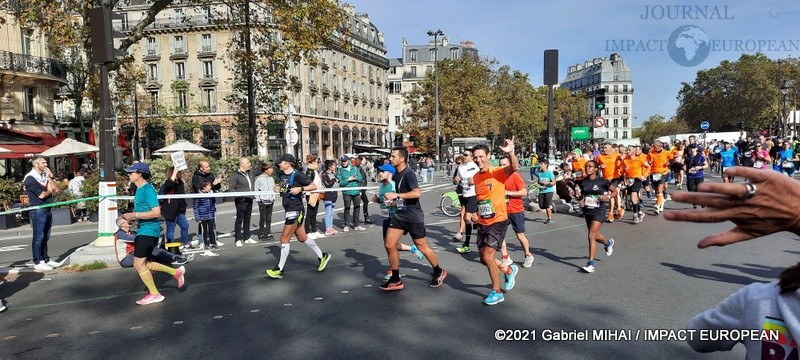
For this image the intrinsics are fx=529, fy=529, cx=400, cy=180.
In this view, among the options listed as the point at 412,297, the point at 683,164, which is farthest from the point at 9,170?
the point at 683,164

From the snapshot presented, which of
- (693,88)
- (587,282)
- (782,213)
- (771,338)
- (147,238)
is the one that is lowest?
(587,282)

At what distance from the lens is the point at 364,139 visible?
2805 inches

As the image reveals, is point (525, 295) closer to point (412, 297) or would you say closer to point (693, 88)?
point (412, 297)

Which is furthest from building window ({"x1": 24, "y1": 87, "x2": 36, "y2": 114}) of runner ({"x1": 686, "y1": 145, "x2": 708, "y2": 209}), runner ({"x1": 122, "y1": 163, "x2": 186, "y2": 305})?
runner ({"x1": 686, "y1": 145, "x2": 708, "y2": 209})

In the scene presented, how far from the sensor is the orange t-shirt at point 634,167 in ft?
41.0

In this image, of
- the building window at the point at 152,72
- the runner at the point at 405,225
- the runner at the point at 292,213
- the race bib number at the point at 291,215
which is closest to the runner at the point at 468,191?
the runner at the point at 405,225

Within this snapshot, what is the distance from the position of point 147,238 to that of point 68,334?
142cm

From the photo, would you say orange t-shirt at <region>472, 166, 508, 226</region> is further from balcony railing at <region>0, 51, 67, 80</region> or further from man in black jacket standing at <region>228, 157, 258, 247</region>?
balcony railing at <region>0, 51, 67, 80</region>

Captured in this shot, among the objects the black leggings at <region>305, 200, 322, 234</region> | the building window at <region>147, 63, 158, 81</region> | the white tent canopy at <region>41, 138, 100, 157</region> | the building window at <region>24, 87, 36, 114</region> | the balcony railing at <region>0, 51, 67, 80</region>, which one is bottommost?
the black leggings at <region>305, 200, 322, 234</region>

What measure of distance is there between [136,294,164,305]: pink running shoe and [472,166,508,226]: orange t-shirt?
4.03 m

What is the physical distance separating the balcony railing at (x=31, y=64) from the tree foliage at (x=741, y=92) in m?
67.3

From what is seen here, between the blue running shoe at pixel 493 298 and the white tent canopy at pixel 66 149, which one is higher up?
the white tent canopy at pixel 66 149

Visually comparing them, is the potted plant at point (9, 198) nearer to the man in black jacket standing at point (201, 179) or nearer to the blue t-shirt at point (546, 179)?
the man in black jacket standing at point (201, 179)

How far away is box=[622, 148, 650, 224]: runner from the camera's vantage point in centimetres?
1222
